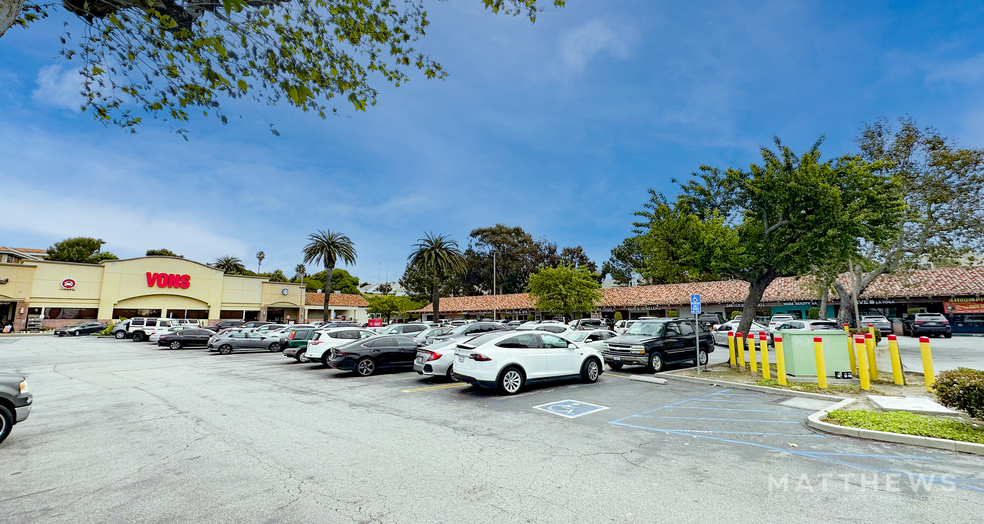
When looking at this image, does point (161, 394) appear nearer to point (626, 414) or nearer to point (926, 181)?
point (626, 414)

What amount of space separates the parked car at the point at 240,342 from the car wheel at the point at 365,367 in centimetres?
1333

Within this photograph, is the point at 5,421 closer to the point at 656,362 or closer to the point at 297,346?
the point at 297,346

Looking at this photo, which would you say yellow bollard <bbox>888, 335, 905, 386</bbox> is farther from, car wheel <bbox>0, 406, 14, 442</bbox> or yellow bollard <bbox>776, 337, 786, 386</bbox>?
car wheel <bbox>0, 406, 14, 442</bbox>

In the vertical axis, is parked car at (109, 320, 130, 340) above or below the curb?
above

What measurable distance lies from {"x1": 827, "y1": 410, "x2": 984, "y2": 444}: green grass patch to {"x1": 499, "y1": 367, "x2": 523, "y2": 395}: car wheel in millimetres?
5909

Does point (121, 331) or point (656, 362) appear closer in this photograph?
point (656, 362)

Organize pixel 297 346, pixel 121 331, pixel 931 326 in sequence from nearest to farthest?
pixel 297 346 < pixel 931 326 < pixel 121 331

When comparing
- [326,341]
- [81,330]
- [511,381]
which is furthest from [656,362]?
[81,330]

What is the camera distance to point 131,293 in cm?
4788

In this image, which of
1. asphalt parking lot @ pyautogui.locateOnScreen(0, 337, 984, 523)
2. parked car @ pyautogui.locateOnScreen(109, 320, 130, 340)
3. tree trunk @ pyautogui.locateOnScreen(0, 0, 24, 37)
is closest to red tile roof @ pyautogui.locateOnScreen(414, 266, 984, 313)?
asphalt parking lot @ pyautogui.locateOnScreen(0, 337, 984, 523)

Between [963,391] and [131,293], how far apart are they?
61.5m

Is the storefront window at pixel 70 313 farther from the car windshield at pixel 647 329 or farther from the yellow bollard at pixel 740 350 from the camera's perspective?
the yellow bollard at pixel 740 350

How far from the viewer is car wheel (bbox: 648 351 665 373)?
553 inches

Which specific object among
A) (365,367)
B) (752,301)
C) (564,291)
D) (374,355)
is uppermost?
(564,291)
